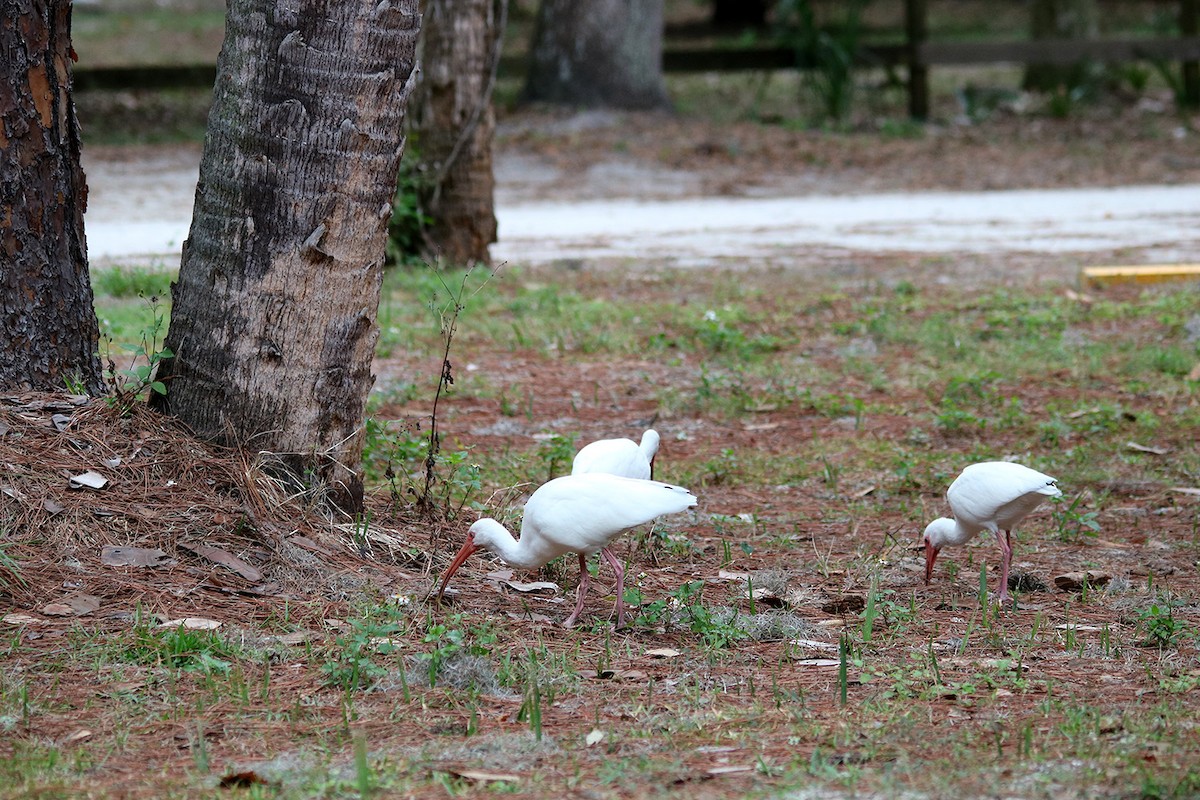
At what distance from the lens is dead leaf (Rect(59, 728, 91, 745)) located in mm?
3293

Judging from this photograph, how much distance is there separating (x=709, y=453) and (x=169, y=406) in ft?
8.43

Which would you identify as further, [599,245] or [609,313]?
[599,245]

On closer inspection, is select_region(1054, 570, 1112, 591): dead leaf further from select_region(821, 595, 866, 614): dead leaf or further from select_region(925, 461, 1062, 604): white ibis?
select_region(821, 595, 866, 614): dead leaf

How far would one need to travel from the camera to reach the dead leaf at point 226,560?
4.32 metres

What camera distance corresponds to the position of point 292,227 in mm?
4461

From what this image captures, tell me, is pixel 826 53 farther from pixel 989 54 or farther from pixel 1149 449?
pixel 1149 449

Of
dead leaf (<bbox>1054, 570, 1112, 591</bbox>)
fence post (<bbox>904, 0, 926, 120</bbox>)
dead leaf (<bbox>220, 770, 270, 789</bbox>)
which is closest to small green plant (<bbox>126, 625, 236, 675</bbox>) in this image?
dead leaf (<bbox>220, 770, 270, 789</bbox>)

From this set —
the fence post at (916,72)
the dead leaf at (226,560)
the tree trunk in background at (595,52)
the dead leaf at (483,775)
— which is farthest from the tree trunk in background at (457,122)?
the fence post at (916,72)

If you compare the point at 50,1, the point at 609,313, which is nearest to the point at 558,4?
the point at 609,313

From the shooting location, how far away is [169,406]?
471cm

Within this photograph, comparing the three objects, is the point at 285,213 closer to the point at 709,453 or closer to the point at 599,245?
the point at 709,453

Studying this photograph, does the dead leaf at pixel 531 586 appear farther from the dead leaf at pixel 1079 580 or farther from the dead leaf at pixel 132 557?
the dead leaf at pixel 1079 580

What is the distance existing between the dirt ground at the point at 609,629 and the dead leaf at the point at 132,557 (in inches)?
0.5

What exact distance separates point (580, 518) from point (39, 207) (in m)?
2.08
